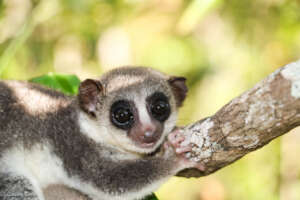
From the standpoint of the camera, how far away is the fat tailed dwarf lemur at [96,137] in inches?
135

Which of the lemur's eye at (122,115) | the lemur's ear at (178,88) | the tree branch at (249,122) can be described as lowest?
the lemur's eye at (122,115)

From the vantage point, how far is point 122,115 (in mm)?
3586

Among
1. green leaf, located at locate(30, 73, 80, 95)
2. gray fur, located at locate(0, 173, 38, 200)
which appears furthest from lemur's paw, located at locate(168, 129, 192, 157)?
green leaf, located at locate(30, 73, 80, 95)

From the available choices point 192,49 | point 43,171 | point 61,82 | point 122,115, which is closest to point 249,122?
point 122,115

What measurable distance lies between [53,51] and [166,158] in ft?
15.6

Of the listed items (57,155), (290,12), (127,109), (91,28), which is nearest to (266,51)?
(290,12)

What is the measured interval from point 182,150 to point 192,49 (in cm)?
426

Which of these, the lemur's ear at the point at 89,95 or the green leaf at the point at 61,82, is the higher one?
the lemur's ear at the point at 89,95

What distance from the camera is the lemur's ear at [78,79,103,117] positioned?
363 cm

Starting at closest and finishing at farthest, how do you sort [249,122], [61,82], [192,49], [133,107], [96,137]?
[249,122] → [133,107] → [96,137] → [61,82] → [192,49]

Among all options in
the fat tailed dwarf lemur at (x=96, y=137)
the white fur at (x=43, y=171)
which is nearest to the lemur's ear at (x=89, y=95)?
the fat tailed dwarf lemur at (x=96, y=137)

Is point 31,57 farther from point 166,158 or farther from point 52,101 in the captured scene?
point 166,158

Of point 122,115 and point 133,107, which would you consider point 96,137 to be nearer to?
point 122,115

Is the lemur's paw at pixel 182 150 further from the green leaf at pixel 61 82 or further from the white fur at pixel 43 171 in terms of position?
the green leaf at pixel 61 82
